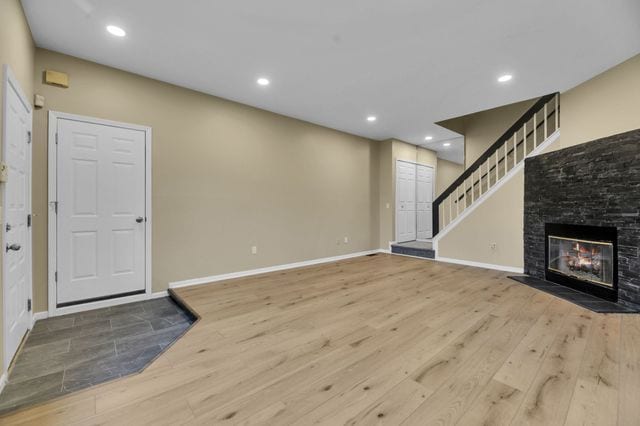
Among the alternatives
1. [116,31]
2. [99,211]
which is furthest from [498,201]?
[99,211]

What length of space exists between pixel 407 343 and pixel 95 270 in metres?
3.48

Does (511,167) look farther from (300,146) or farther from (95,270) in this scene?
(95,270)

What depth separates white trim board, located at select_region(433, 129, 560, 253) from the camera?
14.2 feet

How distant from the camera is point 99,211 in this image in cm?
330

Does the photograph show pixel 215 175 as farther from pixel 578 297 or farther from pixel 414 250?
pixel 578 297

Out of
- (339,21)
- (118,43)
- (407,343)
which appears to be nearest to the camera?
(407,343)

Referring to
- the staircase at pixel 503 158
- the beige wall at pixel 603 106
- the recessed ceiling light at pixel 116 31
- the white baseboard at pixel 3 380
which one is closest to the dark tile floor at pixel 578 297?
the staircase at pixel 503 158

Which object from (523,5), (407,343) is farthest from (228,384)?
(523,5)

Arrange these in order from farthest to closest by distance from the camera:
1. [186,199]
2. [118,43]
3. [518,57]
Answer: [186,199] < [518,57] < [118,43]

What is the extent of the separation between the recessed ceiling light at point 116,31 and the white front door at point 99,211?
1078 mm

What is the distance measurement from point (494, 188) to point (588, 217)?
1596 mm

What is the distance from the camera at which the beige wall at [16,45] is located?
1.92 meters

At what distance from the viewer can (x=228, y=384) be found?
179cm

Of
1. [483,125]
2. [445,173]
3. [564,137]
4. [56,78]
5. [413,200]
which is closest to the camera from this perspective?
[56,78]
